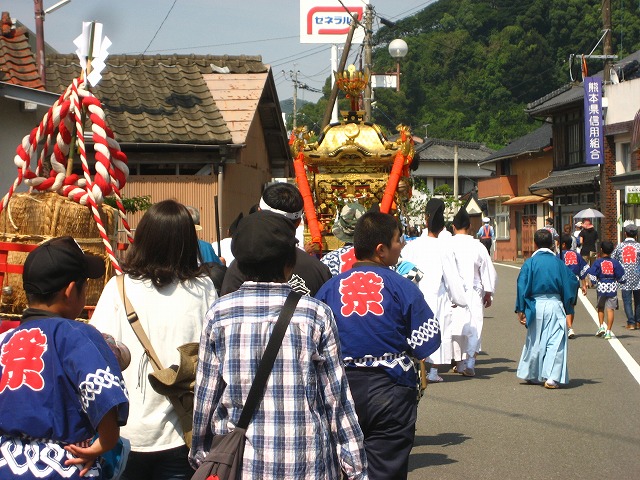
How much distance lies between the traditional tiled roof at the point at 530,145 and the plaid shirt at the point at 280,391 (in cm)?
4608

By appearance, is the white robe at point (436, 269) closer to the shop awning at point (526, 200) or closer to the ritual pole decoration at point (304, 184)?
the ritual pole decoration at point (304, 184)

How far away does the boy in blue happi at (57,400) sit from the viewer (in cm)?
342

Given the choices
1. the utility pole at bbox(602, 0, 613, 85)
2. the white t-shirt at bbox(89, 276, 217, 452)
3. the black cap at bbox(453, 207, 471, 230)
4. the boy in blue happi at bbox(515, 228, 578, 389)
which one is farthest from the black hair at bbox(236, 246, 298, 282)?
the utility pole at bbox(602, 0, 613, 85)

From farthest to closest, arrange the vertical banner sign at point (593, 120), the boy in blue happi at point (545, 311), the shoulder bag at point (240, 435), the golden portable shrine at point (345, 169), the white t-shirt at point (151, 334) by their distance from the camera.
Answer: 1. the vertical banner sign at point (593, 120)
2. the boy in blue happi at point (545, 311)
3. the golden portable shrine at point (345, 169)
4. the white t-shirt at point (151, 334)
5. the shoulder bag at point (240, 435)

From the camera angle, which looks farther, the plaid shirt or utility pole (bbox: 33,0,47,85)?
utility pole (bbox: 33,0,47,85)

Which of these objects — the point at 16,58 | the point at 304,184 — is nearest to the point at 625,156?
the point at 16,58

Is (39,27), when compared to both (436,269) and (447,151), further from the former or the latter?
(447,151)

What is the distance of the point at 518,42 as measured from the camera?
252 ft

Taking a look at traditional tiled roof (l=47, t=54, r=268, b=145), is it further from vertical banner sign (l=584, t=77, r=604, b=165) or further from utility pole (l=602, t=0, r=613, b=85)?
vertical banner sign (l=584, t=77, r=604, b=165)

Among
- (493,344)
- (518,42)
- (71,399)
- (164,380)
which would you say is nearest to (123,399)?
(71,399)

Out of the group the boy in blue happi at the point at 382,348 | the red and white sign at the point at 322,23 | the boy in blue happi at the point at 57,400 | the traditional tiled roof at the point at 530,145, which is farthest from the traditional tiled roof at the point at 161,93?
the traditional tiled roof at the point at 530,145

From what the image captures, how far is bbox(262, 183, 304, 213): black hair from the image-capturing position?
6066 mm

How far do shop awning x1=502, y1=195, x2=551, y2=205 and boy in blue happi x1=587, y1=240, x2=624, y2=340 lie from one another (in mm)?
31994

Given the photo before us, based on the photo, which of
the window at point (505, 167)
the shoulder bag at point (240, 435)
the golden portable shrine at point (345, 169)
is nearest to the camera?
the shoulder bag at point (240, 435)
